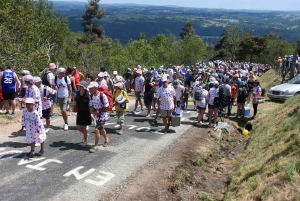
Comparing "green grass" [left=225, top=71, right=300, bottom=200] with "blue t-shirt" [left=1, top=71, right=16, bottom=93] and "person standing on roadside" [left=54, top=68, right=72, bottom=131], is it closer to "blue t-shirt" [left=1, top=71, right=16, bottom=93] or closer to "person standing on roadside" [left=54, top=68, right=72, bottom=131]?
"person standing on roadside" [left=54, top=68, right=72, bottom=131]

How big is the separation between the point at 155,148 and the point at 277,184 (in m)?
3.65

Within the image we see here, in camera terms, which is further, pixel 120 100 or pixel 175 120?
pixel 175 120

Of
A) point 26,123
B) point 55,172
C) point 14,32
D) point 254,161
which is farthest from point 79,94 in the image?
point 14,32

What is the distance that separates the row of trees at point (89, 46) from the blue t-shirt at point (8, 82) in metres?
6.02

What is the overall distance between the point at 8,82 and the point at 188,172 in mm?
6662

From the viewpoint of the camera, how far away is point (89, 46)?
52062 mm

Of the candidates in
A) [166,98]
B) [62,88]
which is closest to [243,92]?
[166,98]

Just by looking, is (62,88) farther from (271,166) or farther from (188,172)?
(271,166)

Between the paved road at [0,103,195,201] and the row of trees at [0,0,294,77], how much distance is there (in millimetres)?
9194

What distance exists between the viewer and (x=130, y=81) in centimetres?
1884

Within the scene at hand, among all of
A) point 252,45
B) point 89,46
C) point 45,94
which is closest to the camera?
point 45,94

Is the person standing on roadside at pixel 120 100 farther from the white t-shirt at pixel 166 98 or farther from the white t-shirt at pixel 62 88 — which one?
the white t-shirt at pixel 62 88

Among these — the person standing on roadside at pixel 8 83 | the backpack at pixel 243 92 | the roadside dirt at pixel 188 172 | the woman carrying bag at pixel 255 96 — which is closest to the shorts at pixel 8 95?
the person standing on roadside at pixel 8 83

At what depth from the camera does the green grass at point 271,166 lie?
21.0ft
